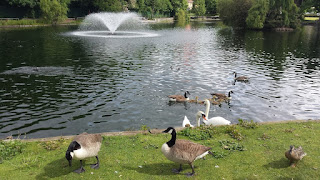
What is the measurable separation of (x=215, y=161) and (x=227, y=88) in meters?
16.4

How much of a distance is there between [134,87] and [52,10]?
3253 inches

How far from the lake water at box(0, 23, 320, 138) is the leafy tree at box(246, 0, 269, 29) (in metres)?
44.4

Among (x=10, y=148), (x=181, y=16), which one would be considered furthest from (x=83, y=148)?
(x=181, y=16)

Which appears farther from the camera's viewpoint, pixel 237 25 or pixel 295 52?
pixel 237 25

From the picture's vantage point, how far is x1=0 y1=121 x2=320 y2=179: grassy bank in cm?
900

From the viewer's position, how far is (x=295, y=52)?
46.4 meters

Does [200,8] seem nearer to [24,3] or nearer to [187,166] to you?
[24,3]

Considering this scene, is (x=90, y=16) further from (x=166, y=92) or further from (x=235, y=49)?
(x=166, y=92)

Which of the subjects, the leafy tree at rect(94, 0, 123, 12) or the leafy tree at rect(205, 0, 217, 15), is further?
the leafy tree at rect(205, 0, 217, 15)

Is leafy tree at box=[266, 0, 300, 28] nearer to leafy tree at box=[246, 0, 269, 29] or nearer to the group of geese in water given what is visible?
leafy tree at box=[246, 0, 269, 29]

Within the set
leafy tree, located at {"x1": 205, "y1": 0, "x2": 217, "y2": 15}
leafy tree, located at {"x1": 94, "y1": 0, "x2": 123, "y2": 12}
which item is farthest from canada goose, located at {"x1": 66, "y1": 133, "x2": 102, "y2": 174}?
leafy tree, located at {"x1": 205, "y1": 0, "x2": 217, "y2": 15}

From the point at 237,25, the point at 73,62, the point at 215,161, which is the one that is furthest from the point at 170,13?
the point at 215,161

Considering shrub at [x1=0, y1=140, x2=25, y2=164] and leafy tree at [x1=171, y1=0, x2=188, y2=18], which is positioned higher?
leafy tree at [x1=171, y1=0, x2=188, y2=18]

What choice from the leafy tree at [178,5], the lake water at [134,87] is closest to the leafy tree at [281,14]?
the lake water at [134,87]
